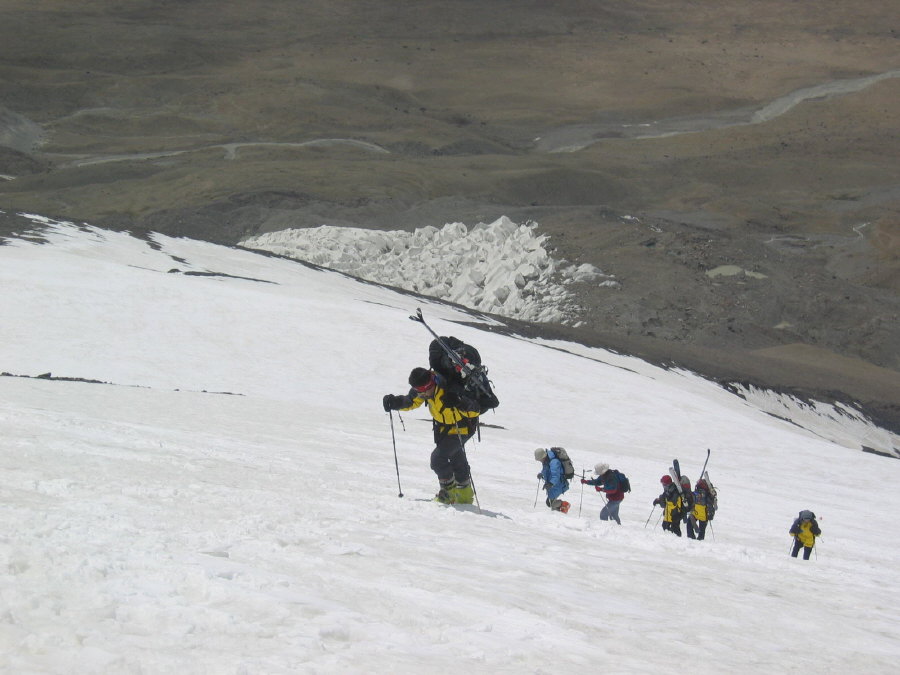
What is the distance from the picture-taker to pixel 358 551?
255 inches

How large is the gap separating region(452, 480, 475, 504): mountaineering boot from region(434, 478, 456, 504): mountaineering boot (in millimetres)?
25

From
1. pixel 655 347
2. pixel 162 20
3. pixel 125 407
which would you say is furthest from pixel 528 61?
pixel 125 407

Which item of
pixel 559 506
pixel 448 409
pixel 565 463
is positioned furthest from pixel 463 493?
pixel 565 463

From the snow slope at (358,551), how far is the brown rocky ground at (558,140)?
17377 millimetres

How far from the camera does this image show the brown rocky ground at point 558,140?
162ft

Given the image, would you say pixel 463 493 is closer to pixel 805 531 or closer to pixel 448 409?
pixel 448 409

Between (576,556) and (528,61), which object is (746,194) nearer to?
(528,61)

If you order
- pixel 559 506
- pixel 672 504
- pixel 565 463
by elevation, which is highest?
pixel 565 463

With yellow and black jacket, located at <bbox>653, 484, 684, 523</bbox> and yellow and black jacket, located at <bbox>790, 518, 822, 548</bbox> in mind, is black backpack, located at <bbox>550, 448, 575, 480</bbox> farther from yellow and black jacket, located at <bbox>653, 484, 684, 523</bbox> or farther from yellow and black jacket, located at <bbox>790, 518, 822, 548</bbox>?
yellow and black jacket, located at <bbox>790, 518, 822, 548</bbox>

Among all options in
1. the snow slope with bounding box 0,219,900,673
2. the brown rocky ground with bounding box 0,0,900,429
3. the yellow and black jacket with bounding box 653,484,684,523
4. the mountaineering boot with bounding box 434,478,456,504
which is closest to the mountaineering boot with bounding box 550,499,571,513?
the snow slope with bounding box 0,219,900,673

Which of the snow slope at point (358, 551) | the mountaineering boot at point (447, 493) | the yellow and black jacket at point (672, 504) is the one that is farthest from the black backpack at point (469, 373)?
the yellow and black jacket at point (672, 504)

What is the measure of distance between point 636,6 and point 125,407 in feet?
505

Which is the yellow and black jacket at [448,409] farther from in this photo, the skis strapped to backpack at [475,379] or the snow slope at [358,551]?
the snow slope at [358,551]

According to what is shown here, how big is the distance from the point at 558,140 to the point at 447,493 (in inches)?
3711
